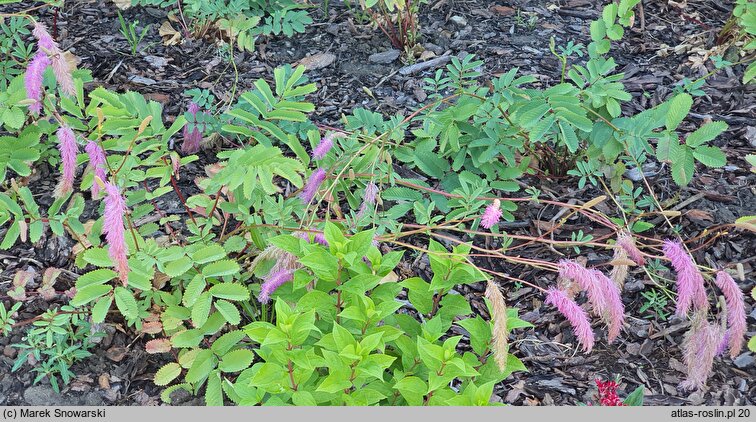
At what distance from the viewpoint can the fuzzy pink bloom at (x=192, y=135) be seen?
3.06 metres

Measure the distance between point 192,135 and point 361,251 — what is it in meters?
1.29

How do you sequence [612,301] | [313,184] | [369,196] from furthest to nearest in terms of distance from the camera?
[313,184] → [369,196] → [612,301]

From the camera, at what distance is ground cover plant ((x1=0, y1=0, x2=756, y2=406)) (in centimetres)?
211

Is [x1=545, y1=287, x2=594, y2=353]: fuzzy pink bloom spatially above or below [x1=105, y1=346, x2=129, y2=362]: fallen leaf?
above

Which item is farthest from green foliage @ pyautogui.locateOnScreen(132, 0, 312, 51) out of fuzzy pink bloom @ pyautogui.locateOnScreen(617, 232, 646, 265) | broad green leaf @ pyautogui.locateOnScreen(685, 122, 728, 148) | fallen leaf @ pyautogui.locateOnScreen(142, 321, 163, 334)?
fuzzy pink bloom @ pyautogui.locateOnScreen(617, 232, 646, 265)

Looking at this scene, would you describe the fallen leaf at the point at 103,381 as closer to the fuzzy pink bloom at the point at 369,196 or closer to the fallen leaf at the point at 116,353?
the fallen leaf at the point at 116,353

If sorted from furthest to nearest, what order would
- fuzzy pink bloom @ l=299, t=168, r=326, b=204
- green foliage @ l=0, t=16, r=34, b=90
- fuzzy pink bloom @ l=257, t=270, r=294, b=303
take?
green foliage @ l=0, t=16, r=34, b=90, fuzzy pink bloom @ l=299, t=168, r=326, b=204, fuzzy pink bloom @ l=257, t=270, r=294, b=303

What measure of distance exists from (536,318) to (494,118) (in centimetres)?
74

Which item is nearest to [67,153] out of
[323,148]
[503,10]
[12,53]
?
[323,148]

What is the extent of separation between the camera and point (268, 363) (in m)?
2.05

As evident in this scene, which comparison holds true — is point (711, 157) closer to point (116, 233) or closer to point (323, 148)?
point (323, 148)

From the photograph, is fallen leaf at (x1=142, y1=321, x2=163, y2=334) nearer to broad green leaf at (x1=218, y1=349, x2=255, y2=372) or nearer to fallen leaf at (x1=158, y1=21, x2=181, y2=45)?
broad green leaf at (x1=218, y1=349, x2=255, y2=372)


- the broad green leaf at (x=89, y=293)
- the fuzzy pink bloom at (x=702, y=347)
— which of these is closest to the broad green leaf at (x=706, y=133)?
the fuzzy pink bloom at (x=702, y=347)

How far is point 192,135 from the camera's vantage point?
3143 millimetres
